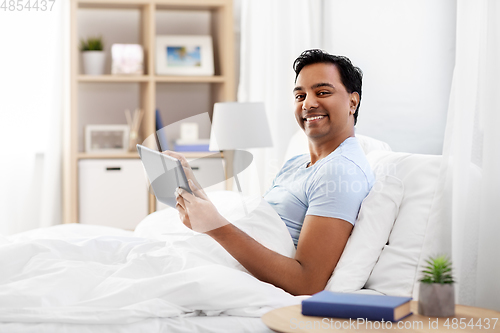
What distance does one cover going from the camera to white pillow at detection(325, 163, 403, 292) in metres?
1.29

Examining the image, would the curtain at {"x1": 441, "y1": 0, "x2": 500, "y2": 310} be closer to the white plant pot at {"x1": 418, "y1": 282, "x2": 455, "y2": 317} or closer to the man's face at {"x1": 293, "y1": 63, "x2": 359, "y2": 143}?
the white plant pot at {"x1": 418, "y1": 282, "x2": 455, "y2": 317}

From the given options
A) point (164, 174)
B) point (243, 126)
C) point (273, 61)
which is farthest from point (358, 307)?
point (273, 61)

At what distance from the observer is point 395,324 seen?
0.89 metres

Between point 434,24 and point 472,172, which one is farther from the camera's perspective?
point 434,24

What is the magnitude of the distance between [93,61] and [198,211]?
89.2 inches

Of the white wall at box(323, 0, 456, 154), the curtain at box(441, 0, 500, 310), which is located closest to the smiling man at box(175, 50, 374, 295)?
the curtain at box(441, 0, 500, 310)

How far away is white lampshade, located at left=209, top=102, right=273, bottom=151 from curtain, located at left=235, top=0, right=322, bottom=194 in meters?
0.12

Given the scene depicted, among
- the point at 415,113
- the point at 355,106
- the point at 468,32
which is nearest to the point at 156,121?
the point at 415,113

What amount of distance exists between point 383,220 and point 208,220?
42 centimetres

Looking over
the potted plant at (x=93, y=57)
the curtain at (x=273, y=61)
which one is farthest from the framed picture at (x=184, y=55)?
the potted plant at (x=93, y=57)

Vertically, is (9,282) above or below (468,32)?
below

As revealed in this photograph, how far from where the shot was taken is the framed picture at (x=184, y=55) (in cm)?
334

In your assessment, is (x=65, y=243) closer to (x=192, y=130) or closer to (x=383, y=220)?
(x=383, y=220)

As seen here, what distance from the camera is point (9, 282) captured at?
1209mm
